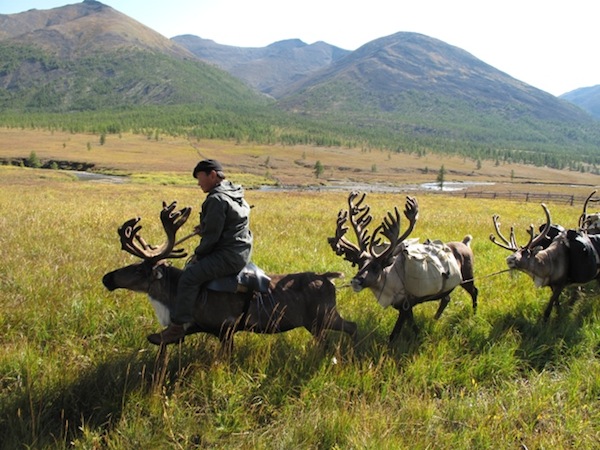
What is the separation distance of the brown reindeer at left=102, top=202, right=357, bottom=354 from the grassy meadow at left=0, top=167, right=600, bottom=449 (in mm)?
315

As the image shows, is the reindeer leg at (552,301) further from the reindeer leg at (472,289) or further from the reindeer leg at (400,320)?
the reindeer leg at (400,320)

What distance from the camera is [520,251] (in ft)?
23.3

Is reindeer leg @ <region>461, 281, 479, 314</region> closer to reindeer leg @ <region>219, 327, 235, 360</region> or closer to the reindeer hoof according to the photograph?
reindeer leg @ <region>219, 327, 235, 360</region>

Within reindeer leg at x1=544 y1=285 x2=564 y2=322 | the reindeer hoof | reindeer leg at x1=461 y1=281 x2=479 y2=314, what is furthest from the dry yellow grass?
the reindeer hoof

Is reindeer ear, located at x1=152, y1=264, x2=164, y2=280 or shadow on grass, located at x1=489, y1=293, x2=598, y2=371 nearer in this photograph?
reindeer ear, located at x1=152, y1=264, x2=164, y2=280

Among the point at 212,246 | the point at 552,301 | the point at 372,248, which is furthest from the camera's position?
the point at 552,301

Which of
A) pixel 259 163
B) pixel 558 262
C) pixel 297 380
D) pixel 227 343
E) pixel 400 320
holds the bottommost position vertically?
pixel 297 380

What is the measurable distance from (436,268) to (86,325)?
5166 millimetres

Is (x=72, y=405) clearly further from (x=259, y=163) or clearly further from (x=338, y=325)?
(x=259, y=163)

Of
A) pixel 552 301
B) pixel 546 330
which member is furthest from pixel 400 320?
pixel 552 301

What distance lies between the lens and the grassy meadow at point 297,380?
4.13m

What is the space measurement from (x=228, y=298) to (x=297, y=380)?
133cm

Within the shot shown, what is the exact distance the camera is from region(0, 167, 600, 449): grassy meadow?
163 inches

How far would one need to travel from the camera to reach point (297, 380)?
502cm
